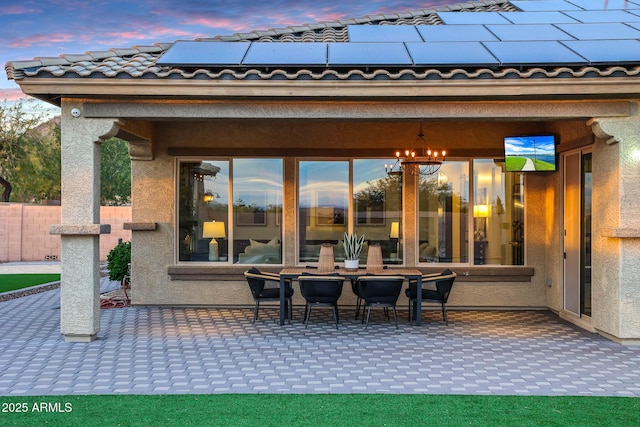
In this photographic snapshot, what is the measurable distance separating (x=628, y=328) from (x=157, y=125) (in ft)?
27.0

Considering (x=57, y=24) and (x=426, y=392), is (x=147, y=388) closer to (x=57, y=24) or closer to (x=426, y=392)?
(x=426, y=392)

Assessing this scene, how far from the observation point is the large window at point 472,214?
37.1 feet

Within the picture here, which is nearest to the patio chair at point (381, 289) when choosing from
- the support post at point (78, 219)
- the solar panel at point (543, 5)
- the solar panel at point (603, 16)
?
the support post at point (78, 219)

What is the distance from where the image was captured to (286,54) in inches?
348

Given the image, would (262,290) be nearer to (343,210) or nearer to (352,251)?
(352,251)

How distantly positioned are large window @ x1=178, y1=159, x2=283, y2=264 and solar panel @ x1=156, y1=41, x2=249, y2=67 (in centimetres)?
261

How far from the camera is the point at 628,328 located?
8.12 m

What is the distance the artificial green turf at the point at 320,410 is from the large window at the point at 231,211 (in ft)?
19.0

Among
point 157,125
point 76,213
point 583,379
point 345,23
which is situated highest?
point 345,23

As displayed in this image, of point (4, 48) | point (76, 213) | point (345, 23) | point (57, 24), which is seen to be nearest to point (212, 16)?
point (57, 24)

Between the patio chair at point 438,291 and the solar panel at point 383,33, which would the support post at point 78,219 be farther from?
the patio chair at point 438,291

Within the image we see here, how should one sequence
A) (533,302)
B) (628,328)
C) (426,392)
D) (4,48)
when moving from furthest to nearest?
1. (4,48)
2. (533,302)
3. (628,328)
4. (426,392)

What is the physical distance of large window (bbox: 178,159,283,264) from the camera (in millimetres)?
11453

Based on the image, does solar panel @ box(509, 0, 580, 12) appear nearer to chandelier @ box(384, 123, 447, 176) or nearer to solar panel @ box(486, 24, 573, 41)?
solar panel @ box(486, 24, 573, 41)
